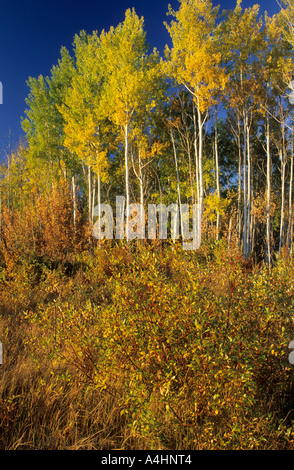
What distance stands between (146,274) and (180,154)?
17064 millimetres

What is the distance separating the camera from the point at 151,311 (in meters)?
1.98

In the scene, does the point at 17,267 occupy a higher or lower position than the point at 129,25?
lower

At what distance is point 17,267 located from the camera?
6.24 m

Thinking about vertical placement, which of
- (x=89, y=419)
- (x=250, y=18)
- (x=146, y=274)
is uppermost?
(x=250, y=18)

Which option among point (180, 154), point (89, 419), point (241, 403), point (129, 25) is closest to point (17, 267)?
point (89, 419)

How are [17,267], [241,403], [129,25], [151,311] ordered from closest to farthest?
[241,403] → [151,311] → [17,267] → [129,25]

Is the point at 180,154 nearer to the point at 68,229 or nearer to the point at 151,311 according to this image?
the point at 68,229

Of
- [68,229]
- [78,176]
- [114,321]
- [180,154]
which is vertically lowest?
[114,321]

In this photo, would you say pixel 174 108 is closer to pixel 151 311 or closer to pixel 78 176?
pixel 78 176

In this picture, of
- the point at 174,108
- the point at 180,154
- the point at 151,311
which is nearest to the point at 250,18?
the point at 174,108

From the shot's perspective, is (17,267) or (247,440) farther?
(17,267)
